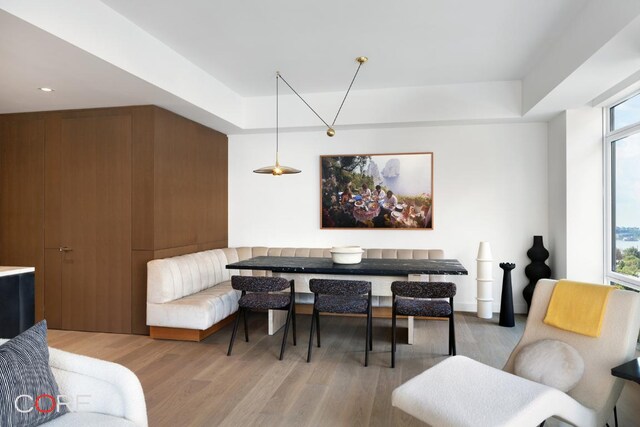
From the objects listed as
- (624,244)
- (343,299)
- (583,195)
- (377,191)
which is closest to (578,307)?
(343,299)

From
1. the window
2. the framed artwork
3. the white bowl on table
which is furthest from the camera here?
the framed artwork

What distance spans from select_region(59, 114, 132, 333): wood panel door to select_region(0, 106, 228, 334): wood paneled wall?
0.01 m

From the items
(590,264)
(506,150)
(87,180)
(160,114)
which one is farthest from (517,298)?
(87,180)

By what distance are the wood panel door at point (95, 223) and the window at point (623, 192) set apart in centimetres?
510

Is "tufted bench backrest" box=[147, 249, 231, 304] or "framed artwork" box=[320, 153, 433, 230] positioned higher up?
"framed artwork" box=[320, 153, 433, 230]

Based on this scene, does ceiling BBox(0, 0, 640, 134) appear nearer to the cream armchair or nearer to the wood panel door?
the wood panel door

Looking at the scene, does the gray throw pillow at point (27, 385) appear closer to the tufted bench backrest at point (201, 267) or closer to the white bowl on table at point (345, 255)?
the tufted bench backrest at point (201, 267)

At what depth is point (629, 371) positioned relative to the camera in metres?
1.76

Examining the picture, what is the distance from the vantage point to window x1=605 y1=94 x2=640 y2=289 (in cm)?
368

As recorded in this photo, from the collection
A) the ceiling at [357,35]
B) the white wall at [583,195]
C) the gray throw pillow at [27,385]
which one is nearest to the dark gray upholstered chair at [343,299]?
the gray throw pillow at [27,385]

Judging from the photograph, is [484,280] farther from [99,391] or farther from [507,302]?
[99,391]

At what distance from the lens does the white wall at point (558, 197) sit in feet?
14.7

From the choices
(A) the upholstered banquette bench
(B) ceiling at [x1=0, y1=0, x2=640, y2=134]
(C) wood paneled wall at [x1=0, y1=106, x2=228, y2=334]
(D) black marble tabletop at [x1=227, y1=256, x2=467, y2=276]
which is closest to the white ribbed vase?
(D) black marble tabletop at [x1=227, y1=256, x2=467, y2=276]

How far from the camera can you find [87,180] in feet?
14.5
